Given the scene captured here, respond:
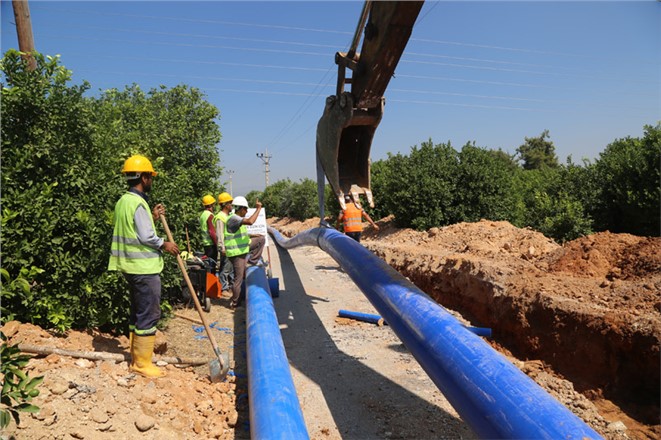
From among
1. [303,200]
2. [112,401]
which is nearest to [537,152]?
[303,200]

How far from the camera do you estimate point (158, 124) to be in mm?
9719

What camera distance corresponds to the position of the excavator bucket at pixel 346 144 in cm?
510

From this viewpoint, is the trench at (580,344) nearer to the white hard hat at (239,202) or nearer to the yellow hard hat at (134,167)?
the white hard hat at (239,202)

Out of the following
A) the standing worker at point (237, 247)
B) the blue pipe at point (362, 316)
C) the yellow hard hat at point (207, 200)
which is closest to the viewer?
the blue pipe at point (362, 316)

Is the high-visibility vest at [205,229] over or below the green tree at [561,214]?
below

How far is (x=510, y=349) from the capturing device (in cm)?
576

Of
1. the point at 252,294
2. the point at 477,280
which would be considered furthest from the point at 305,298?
the point at 477,280

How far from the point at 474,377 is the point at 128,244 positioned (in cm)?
351

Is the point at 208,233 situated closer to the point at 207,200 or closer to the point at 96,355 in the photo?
the point at 207,200

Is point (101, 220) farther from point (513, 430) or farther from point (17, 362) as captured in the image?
point (513, 430)

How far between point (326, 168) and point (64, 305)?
3831 millimetres

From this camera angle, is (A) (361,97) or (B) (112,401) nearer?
(B) (112,401)

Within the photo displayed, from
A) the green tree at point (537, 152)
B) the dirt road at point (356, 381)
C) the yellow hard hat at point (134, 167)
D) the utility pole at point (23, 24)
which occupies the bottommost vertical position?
the dirt road at point (356, 381)

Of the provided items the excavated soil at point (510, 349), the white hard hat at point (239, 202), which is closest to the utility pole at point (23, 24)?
the white hard hat at point (239, 202)
